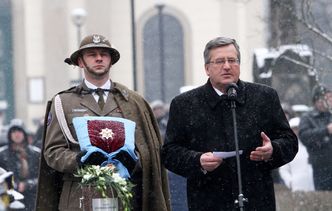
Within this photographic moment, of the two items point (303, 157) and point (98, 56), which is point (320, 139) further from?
point (98, 56)

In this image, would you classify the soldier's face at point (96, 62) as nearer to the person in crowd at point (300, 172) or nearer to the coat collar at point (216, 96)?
the coat collar at point (216, 96)

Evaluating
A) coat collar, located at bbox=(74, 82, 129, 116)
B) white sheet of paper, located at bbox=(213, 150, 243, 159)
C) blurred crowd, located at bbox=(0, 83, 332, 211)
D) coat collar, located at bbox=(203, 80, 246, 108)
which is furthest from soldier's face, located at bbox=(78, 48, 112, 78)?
blurred crowd, located at bbox=(0, 83, 332, 211)

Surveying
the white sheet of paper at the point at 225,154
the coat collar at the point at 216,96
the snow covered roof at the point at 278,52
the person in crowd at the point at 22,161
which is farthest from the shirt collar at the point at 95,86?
the person in crowd at the point at 22,161

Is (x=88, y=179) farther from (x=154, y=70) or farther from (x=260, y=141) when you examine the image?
(x=154, y=70)

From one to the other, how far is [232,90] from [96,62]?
118cm

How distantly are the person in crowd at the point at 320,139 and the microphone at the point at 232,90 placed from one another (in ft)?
20.2

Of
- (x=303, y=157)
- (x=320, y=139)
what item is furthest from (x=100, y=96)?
(x=303, y=157)

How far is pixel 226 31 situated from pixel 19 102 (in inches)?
356

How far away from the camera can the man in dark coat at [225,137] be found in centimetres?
793

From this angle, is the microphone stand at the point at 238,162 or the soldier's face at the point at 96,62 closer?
the microphone stand at the point at 238,162

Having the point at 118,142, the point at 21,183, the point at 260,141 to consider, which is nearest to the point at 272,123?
the point at 260,141

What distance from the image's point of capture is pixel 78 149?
8.45 meters

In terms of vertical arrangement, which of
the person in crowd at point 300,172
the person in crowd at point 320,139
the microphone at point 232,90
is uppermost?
the microphone at point 232,90

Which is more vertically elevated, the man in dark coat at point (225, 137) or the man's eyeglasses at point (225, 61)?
the man's eyeglasses at point (225, 61)
